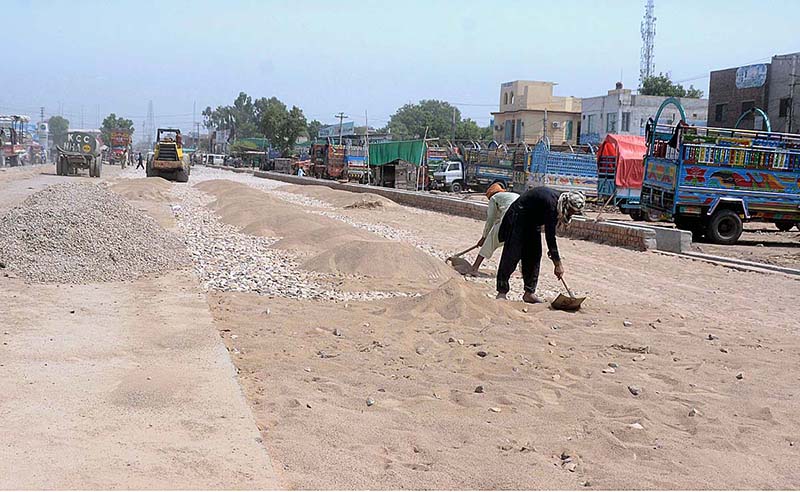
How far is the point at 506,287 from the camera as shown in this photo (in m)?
9.05

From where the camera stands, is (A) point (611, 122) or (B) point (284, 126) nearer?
(A) point (611, 122)

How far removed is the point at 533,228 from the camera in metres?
8.83

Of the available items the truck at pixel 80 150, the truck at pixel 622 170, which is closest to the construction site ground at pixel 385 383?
the truck at pixel 622 170

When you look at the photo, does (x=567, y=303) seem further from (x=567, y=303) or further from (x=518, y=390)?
(x=518, y=390)

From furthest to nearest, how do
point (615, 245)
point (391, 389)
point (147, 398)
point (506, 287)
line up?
1. point (615, 245)
2. point (506, 287)
3. point (391, 389)
4. point (147, 398)

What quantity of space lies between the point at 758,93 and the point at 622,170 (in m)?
17.9

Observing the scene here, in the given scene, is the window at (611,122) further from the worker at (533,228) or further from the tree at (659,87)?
the worker at (533,228)

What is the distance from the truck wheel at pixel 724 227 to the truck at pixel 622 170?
6009 mm

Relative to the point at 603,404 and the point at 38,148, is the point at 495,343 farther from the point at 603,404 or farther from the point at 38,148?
the point at 38,148

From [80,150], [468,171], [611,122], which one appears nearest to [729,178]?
[468,171]

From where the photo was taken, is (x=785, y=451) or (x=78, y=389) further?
(x=78, y=389)

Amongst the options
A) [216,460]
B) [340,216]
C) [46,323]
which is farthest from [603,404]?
[340,216]

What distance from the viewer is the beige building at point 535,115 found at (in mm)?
62938

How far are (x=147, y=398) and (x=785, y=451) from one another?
3872mm
